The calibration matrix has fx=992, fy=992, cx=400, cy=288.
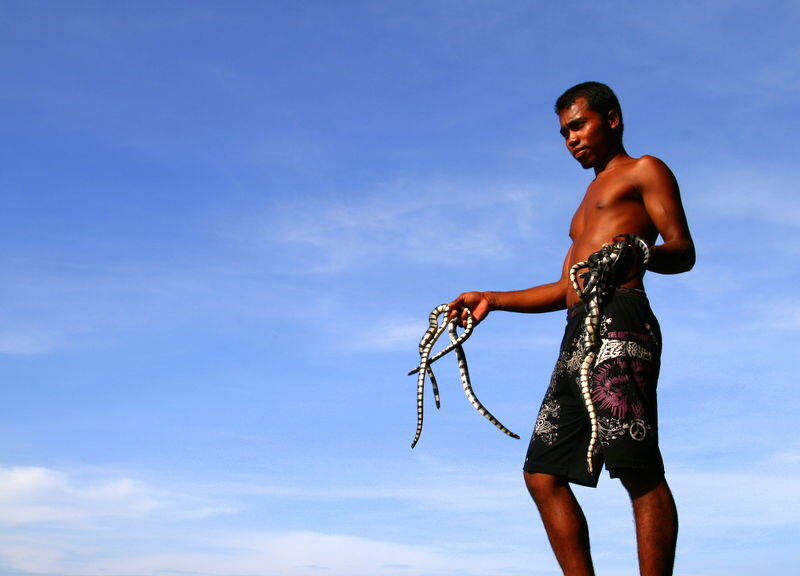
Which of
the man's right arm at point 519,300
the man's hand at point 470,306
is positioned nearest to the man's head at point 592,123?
the man's right arm at point 519,300

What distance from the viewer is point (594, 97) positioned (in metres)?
5.91

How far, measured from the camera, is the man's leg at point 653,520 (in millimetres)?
4910

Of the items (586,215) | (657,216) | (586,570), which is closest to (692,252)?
(657,216)

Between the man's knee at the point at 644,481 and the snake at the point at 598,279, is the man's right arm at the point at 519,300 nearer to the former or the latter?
the snake at the point at 598,279

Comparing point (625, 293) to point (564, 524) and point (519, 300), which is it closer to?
point (519, 300)

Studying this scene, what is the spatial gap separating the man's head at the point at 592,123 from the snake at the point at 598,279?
1.25m

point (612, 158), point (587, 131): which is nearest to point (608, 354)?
point (612, 158)

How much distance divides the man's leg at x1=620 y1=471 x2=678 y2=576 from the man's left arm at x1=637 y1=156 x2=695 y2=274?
109 cm

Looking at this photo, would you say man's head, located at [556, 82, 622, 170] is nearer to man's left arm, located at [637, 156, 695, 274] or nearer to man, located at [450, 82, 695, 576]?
man, located at [450, 82, 695, 576]

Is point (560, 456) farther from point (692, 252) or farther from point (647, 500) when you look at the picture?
point (692, 252)

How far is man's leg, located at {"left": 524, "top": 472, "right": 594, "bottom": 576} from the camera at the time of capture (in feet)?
17.2

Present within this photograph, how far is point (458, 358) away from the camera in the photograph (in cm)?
564

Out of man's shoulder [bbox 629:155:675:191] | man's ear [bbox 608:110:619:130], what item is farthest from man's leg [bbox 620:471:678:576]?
man's ear [bbox 608:110:619:130]

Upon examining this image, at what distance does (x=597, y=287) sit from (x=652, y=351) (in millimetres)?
884
